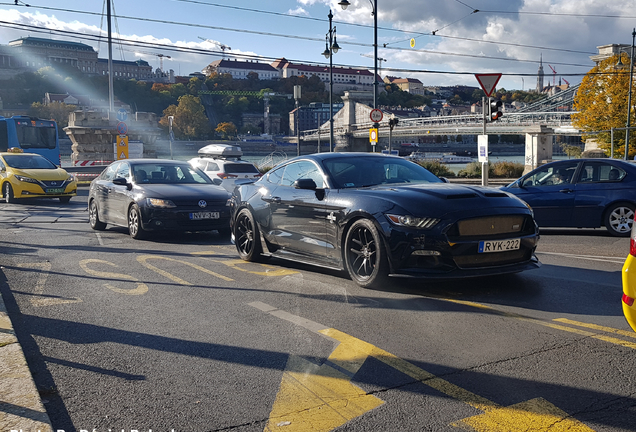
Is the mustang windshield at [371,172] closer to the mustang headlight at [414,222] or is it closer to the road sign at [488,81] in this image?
the mustang headlight at [414,222]

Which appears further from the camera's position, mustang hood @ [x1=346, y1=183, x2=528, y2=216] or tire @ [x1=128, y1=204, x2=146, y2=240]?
tire @ [x1=128, y1=204, x2=146, y2=240]

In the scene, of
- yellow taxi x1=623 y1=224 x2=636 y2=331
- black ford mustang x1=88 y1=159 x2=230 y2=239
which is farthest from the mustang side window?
yellow taxi x1=623 y1=224 x2=636 y2=331

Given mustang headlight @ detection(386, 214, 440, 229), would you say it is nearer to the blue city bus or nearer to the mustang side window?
the mustang side window

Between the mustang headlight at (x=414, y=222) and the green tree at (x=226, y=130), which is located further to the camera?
the green tree at (x=226, y=130)

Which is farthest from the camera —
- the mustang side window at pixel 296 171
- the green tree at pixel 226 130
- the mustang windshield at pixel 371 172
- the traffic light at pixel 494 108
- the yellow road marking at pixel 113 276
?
the green tree at pixel 226 130

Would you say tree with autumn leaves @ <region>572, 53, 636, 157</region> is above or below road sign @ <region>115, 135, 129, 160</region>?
above

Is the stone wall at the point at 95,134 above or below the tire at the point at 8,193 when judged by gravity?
above

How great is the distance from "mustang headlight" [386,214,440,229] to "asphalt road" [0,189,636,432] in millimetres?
691

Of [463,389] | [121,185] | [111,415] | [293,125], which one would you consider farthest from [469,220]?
[293,125]

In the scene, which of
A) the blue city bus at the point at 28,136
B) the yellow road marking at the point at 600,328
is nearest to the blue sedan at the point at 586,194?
the yellow road marking at the point at 600,328

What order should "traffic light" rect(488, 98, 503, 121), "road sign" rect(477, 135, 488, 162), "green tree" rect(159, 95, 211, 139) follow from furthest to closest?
1. "green tree" rect(159, 95, 211, 139)
2. "traffic light" rect(488, 98, 503, 121)
3. "road sign" rect(477, 135, 488, 162)

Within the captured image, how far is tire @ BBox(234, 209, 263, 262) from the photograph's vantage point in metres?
8.02

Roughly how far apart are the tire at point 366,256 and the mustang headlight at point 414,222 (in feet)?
0.80

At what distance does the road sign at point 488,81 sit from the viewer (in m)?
15.4
